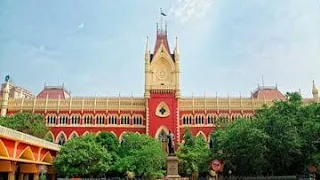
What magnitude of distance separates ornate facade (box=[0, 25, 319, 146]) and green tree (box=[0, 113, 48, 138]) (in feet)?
14.4

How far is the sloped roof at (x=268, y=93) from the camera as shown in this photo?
68.5m

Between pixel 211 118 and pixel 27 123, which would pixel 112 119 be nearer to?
pixel 27 123

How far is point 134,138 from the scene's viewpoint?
52750mm

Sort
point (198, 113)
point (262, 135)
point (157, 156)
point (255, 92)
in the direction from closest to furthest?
point (262, 135) → point (157, 156) → point (198, 113) → point (255, 92)

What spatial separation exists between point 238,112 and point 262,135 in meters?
30.9

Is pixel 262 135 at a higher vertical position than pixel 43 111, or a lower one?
lower

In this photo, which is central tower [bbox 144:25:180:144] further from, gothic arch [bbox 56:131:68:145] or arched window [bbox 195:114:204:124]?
gothic arch [bbox 56:131:68:145]

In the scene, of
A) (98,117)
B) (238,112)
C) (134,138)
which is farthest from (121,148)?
(238,112)

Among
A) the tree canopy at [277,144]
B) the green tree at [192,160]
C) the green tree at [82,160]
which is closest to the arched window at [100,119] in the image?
the green tree at [82,160]

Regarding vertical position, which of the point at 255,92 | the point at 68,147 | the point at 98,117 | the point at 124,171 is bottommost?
the point at 124,171

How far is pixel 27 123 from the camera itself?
5547cm

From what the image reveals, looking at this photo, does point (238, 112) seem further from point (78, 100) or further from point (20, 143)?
point (20, 143)

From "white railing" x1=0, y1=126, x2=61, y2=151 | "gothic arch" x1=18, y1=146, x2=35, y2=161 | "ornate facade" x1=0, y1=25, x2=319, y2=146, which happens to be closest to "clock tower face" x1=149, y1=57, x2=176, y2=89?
"ornate facade" x1=0, y1=25, x2=319, y2=146

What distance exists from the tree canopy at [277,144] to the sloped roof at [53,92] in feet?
136
